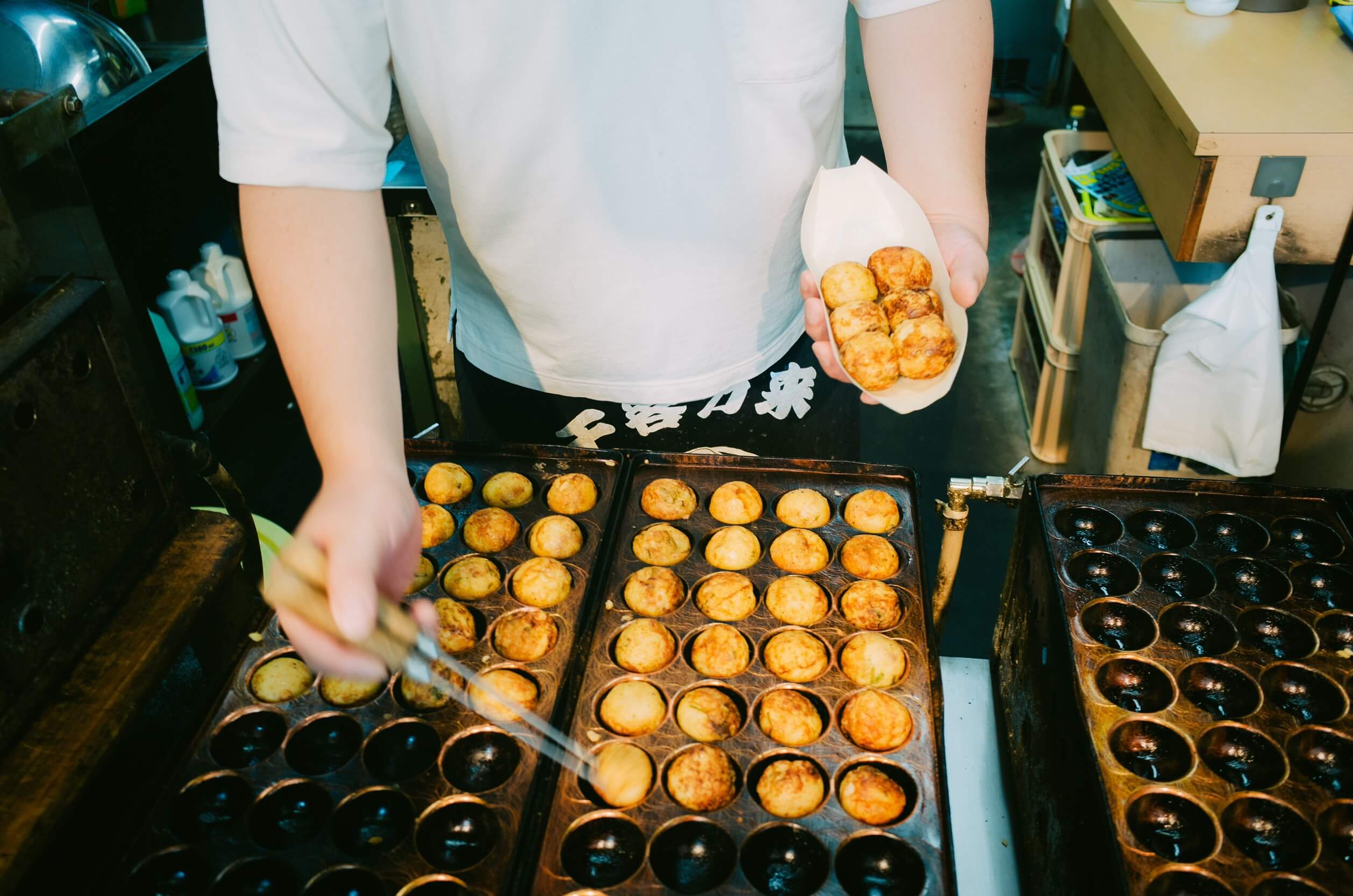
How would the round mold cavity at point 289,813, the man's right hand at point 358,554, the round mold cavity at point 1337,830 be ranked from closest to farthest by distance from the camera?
Answer: 1. the man's right hand at point 358,554
2. the round mold cavity at point 1337,830
3. the round mold cavity at point 289,813

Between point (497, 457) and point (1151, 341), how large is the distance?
81.8 inches

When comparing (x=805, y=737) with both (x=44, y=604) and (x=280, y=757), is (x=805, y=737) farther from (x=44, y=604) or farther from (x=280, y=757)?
(x=44, y=604)

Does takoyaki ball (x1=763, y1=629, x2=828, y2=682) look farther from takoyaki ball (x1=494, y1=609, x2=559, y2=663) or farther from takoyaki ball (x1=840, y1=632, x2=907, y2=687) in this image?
takoyaki ball (x1=494, y1=609, x2=559, y2=663)

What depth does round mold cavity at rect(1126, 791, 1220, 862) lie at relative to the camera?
1184 millimetres

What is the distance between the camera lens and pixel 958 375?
4.58 m

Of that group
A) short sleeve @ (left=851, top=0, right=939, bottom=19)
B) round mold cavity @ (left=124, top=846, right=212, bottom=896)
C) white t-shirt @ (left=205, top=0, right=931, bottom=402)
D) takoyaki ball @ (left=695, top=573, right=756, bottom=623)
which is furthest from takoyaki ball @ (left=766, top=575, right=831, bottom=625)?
short sleeve @ (left=851, top=0, right=939, bottom=19)

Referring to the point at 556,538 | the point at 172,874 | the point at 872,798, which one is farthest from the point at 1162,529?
the point at 172,874

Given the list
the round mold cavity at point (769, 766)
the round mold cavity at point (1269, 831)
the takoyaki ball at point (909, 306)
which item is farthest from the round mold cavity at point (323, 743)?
the round mold cavity at point (1269, 831)

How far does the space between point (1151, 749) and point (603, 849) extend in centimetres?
82

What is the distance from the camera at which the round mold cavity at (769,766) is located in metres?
1.29

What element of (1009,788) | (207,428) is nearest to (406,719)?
(1009,788)

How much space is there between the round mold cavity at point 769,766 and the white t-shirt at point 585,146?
76cm

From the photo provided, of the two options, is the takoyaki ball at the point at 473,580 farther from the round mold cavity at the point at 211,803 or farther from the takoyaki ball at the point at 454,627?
the round mold cavity at the point at 211,803

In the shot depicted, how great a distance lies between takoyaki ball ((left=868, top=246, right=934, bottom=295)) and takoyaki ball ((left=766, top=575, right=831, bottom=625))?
589 mm
